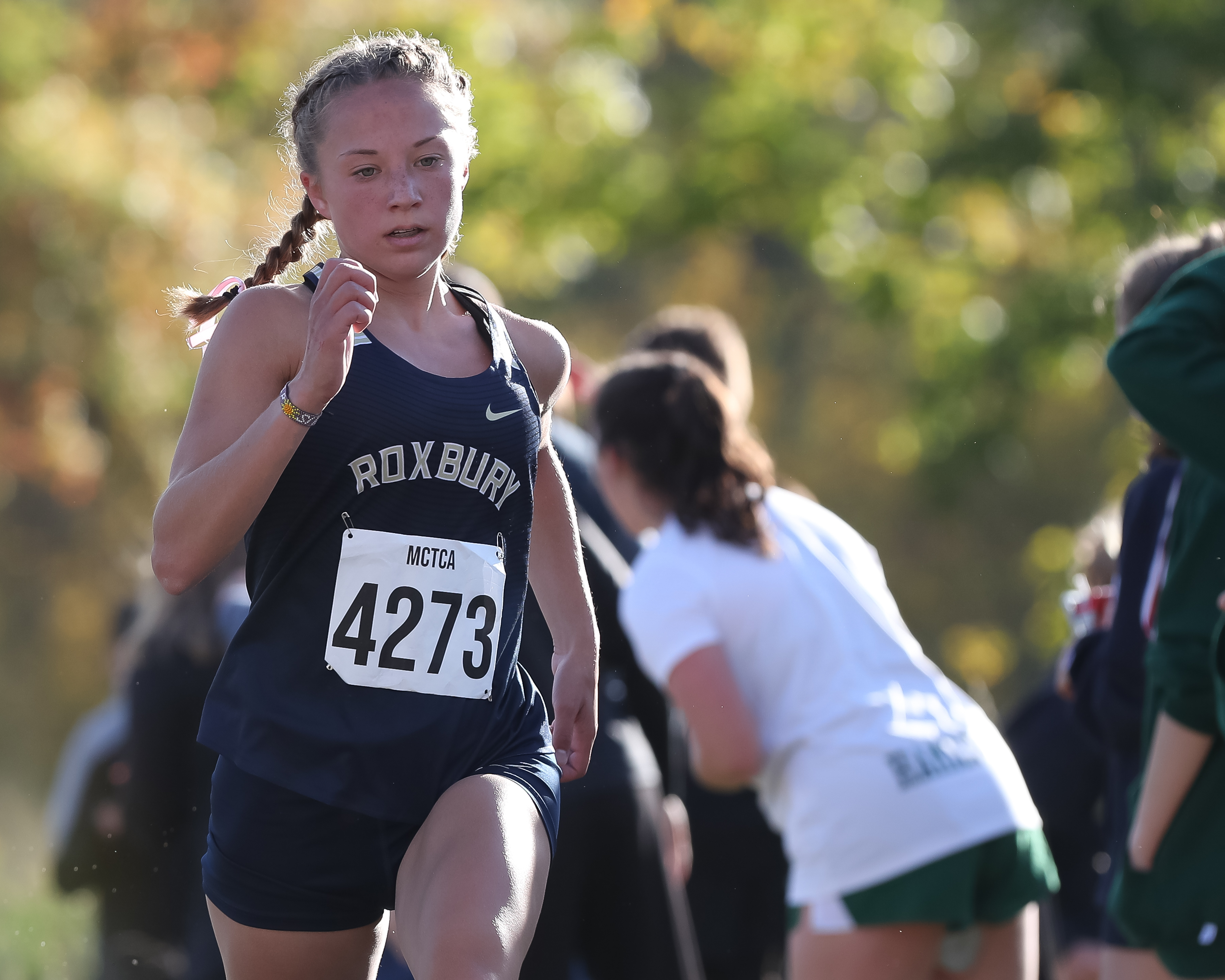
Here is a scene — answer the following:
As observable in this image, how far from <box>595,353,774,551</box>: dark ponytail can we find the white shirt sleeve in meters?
0.13

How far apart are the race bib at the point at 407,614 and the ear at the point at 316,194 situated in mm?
494

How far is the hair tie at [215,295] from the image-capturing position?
244 cm

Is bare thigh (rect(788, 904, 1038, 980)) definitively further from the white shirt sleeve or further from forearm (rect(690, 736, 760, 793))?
the white shirt sleeve

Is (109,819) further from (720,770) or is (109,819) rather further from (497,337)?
(497,337)

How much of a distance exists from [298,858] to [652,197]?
9.19 meters

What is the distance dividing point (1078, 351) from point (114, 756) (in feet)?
21.1

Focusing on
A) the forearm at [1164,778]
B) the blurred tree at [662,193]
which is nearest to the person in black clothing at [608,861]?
the forearm at [1164,778]

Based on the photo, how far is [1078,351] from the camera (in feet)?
29.7

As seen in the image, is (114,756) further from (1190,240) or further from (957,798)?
(1190,240)

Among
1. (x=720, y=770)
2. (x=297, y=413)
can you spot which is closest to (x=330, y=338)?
(x=297, y=413)

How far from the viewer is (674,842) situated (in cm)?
407

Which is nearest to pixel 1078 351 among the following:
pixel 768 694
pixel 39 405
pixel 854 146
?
pixel 854 146

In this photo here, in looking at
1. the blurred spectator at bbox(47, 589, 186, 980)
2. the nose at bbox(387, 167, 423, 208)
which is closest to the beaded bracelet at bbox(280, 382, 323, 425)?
the nose at bbox(387, 167, 423, 208)

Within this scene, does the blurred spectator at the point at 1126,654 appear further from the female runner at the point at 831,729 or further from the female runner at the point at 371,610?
the female runner at the point at 371,610
